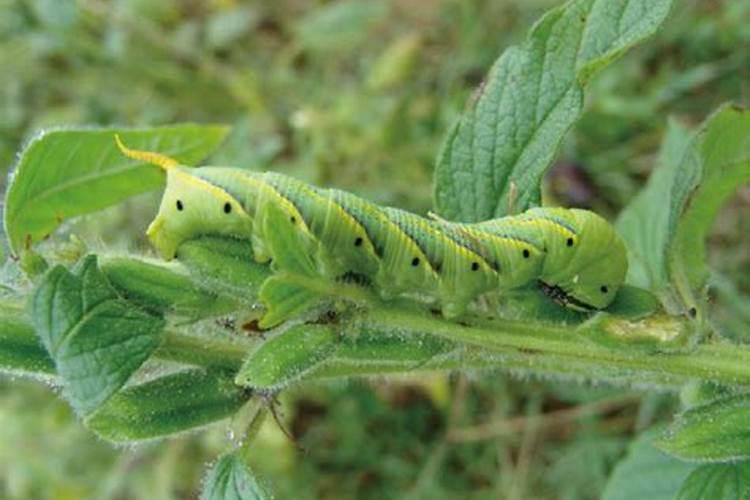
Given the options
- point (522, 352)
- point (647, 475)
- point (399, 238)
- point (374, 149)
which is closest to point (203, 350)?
point (399, 238)

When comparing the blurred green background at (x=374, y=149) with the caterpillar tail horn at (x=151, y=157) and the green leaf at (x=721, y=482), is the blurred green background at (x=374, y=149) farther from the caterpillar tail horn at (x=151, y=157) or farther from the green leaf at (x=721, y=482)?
the caterpillar tail horn at (x=151, y=157)

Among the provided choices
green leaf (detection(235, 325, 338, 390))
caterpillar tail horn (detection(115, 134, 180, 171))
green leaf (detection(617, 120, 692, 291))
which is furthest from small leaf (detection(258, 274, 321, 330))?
green leaf (detection(617, 120, 692, 291))

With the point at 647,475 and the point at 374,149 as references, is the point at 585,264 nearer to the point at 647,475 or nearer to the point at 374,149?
the point at 647,475

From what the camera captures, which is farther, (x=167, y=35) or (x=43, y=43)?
(x=167, y=35)

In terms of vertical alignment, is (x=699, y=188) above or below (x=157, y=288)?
above

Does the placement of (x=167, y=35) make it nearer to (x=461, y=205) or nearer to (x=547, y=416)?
(x=547, y=416)

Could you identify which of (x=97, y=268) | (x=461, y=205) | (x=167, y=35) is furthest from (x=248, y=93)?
(x=97, y=268)

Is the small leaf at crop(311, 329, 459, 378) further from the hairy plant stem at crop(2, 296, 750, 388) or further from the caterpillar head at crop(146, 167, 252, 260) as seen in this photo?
the caterpillar head at crop(146, 167, 252, 260)

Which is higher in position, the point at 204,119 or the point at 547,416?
the point at 204,119
